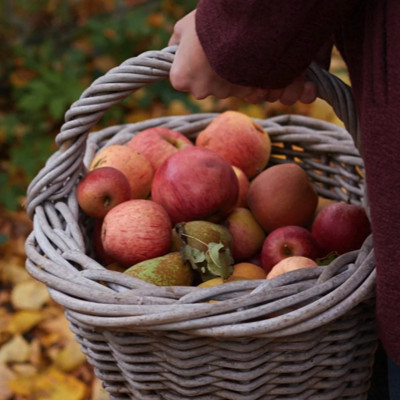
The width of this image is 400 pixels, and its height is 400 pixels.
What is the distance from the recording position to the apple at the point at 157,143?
4.66 ft

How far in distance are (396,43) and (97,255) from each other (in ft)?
2.48

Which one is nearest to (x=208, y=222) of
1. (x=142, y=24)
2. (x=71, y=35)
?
(x=142, y=24)

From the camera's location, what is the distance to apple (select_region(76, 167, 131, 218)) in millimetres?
1240

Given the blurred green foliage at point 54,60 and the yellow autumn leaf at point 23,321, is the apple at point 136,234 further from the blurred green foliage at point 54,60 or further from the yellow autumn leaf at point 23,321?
the blurred green foliage at point 54,60

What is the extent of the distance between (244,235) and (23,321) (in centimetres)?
92

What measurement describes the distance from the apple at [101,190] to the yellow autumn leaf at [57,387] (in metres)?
0.63

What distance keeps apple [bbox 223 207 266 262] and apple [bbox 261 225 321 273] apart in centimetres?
8

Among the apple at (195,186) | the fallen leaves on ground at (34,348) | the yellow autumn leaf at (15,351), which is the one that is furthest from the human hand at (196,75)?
the yellow autumn leaf at (15,351)

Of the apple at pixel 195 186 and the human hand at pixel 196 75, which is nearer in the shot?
the human hand at pixel 196 75

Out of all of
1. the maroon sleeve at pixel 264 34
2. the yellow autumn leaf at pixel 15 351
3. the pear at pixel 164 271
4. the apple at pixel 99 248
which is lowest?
the yellow autumn leaf at pixel 15 351

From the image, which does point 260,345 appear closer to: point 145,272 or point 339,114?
point 145,272

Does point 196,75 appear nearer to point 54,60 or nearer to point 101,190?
point 101,190

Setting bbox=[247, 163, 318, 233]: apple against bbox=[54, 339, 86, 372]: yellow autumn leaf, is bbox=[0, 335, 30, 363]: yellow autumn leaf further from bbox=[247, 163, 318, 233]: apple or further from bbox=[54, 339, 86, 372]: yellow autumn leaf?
bbox=[247, 163, 318, 233]: apple

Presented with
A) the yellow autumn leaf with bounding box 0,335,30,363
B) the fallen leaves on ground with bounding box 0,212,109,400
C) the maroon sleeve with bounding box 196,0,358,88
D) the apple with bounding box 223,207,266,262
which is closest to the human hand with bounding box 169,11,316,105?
the maroon sleeve with bounding box 196,0,358,88
